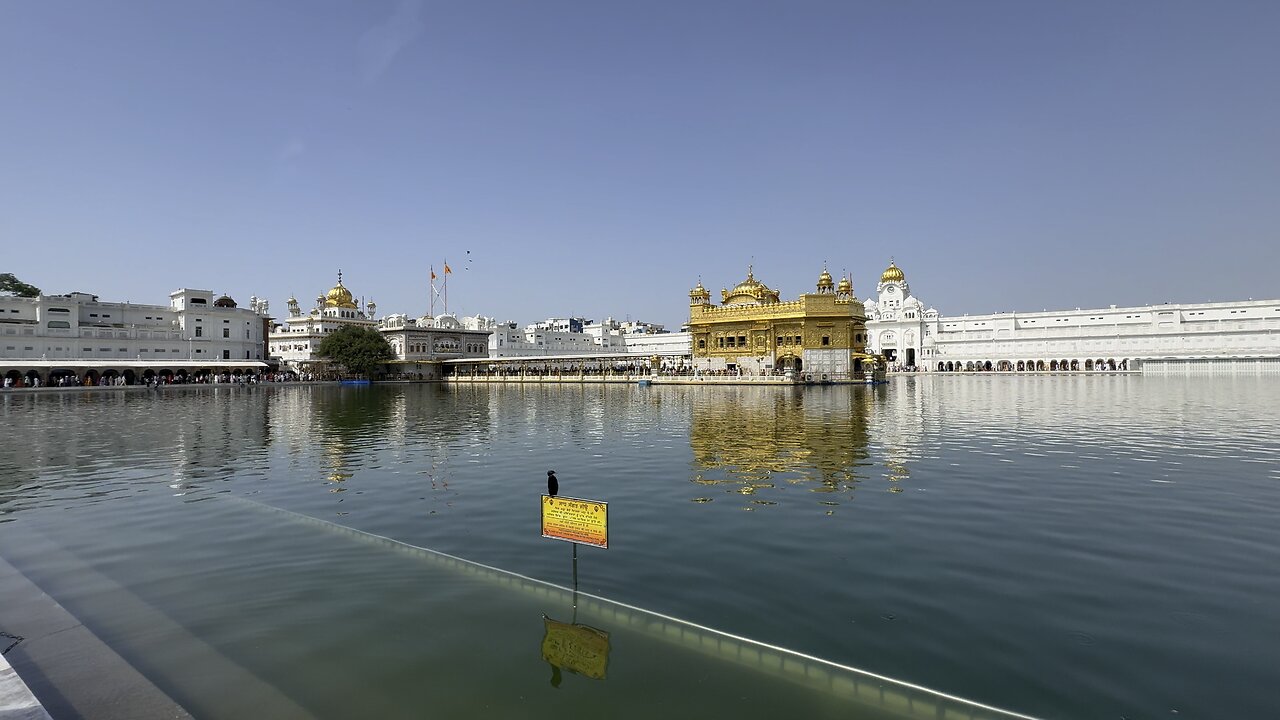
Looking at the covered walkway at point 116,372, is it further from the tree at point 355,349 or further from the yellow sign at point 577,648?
the yellow sign at point 577,648

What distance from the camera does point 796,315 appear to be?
225ft

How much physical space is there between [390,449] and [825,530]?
48.5ft

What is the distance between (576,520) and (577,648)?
137 cm

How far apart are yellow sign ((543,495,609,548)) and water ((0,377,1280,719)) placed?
31.0 inches

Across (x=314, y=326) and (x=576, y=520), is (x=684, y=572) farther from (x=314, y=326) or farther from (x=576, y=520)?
(x=314, y=326)

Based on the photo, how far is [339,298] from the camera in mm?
120000

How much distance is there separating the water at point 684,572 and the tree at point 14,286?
97986mm

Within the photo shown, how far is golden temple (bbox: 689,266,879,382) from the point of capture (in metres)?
67.8

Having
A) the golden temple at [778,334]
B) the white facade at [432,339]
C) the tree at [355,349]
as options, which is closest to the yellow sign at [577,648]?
the golden temple at [778,334]

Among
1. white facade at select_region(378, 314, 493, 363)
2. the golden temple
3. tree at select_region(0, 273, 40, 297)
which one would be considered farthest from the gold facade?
tree at select_region(0, 273, 40, 297)

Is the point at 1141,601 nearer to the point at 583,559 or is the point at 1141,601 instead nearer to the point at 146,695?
the point at 583,559

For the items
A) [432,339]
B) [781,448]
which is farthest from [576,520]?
[432,339]

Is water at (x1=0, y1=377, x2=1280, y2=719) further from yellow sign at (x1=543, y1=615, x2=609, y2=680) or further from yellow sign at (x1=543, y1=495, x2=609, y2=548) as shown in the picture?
yellow sign at (x1=543, y1=495, x2=609, y2=548)

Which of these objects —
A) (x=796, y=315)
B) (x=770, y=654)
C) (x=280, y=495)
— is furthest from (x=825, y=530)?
(x=796, y=315)
